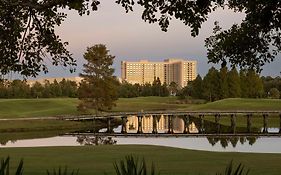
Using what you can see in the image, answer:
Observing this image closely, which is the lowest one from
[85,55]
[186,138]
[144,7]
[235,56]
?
[186,138]

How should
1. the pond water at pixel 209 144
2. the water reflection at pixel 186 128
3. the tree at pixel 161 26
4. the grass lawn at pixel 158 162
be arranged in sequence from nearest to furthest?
1. the tree at pixel 161 26
2. the grass lawn at pixel 158 162
3. the pond water at pixel 209 144
4. the water reflection at pixel 186 128

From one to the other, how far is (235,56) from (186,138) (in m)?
38.4

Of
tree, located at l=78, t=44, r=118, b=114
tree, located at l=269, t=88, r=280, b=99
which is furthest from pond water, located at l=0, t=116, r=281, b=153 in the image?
tree, located at l=269, t=88, r=280, b=99

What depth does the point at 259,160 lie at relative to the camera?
22.1 m

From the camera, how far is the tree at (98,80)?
2965 inches

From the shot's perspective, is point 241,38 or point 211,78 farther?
point 211,78

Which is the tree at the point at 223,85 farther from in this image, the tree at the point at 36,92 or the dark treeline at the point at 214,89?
the tree at the point at 36,92

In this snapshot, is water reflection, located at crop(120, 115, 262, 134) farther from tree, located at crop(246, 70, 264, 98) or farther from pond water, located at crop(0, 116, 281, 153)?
tree, located at crop(246, 70, 264, 98)

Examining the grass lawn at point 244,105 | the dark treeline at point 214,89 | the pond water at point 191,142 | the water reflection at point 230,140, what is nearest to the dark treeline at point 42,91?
the dark treeline at point 214,89

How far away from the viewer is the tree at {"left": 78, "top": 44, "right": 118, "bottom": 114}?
75.3m

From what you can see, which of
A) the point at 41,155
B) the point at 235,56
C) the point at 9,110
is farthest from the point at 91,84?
the point at 235,56

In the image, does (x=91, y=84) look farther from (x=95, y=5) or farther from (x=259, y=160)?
(x=95, y=5)

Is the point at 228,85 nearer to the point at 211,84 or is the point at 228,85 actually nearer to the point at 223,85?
the point at 223,85

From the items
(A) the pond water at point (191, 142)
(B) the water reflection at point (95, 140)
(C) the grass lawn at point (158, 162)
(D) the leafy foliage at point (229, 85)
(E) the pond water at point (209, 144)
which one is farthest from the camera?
(D) the leafy foliage at point (229, 85)
